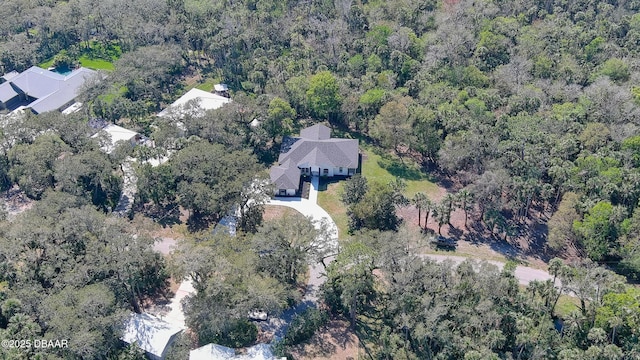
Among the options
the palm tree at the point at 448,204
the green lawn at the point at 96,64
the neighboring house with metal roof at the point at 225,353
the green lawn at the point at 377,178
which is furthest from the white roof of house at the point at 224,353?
the green lawn at the point at 96,64

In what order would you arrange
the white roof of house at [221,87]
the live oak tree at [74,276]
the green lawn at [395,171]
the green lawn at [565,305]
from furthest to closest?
the white roof of house at [221,87], the green lawn at [395,171], the green lawn at [565,305], the live oak tree at [74,276]

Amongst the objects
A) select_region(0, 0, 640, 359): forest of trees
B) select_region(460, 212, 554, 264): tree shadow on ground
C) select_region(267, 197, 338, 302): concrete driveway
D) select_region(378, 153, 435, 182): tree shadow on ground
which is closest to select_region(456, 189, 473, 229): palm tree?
select_region(0, 0, 640, 359): forest of trees

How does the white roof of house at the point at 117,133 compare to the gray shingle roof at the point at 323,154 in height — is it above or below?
below

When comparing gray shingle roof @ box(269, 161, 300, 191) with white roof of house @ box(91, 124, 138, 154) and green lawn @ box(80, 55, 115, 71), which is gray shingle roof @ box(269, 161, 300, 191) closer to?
white roof of house @ box(91, 124, 138, 154)

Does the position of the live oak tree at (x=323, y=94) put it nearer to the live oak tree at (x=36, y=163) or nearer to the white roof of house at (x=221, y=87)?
the white roof of house at (x=221, y=87)

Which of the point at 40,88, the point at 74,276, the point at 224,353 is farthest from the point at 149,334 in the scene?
the point at 40,88

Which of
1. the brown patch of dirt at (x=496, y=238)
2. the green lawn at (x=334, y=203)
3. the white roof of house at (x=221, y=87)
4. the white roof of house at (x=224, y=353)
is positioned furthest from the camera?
the white roof of house at (x=221, y=87)

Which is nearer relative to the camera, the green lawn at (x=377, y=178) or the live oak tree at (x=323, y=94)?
the green lawn at (x=377, y=178)

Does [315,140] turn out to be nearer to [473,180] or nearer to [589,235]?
[473,180]
